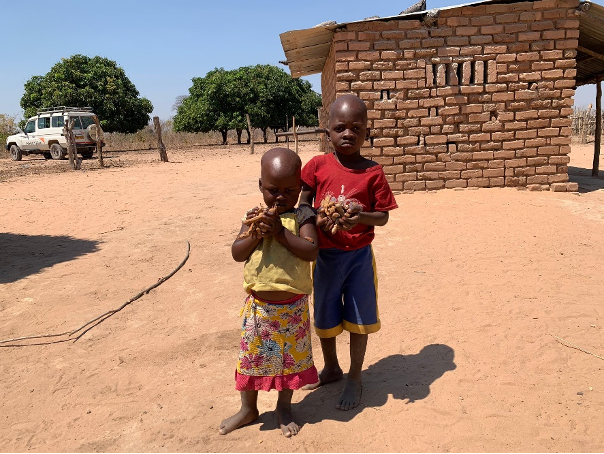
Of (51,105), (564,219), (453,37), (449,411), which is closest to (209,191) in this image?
(453,37)

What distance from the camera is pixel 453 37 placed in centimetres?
735

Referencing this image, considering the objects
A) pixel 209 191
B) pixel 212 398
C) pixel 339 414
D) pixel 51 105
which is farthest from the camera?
pixel 51 105

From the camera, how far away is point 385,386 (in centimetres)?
262

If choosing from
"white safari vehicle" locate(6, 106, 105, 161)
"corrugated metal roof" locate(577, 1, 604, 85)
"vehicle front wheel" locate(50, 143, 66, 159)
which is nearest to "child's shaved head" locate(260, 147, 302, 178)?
"corrugated metal roof" locate(577, 1, 604, 85)

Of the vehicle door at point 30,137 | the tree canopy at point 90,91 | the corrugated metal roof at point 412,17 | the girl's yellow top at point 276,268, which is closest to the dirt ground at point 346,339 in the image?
the girl's yellow top at point 276,268

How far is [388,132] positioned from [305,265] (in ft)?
18.8

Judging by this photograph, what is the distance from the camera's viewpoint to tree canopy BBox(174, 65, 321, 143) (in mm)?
29422

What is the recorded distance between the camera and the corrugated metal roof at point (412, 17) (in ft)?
23.6

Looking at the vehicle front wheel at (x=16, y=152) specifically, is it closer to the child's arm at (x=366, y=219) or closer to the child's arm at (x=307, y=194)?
the child's arm at (x=307, y=194)

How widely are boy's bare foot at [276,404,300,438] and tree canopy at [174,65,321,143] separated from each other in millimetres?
27988

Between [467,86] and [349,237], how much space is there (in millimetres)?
6097

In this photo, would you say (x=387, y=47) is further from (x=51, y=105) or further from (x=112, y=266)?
(x=51, y=105)

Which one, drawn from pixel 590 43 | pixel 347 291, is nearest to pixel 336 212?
pixel 347 291

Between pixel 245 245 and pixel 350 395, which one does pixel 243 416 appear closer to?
pixel 350 395
